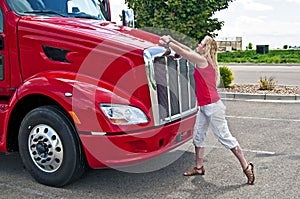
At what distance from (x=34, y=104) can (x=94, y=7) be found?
195 centimetres

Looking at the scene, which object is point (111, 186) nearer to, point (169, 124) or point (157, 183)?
point (157, 183)

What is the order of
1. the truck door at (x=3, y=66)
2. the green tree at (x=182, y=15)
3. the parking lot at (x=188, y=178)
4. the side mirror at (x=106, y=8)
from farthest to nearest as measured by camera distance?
the green tree at (x=182, y=15), the side mirror at (x=106, y=8), the truck door at (x=3, y=66), the parking lot at (x=188, y=178)

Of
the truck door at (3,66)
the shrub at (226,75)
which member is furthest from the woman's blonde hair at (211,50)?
the shrub at (226,75)

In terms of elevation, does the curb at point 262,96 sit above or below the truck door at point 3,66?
below

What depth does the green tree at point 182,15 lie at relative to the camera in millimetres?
13875

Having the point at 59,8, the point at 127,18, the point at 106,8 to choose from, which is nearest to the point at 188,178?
the point at 59,8

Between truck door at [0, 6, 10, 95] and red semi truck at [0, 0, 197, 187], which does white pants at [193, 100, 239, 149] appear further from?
truck door at [0, 6, 10, 95]

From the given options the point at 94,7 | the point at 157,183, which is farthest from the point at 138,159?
the point at 94,7

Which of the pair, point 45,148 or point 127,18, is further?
point 127,18

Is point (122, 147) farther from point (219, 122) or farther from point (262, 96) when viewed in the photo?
point (262, 96)

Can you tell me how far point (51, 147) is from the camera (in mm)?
4621

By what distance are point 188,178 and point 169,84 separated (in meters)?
1.19

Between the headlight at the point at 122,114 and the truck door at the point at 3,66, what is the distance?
146 cm

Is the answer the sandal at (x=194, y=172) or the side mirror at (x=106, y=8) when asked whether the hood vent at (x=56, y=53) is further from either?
the sandal at (x=194, y=172)
